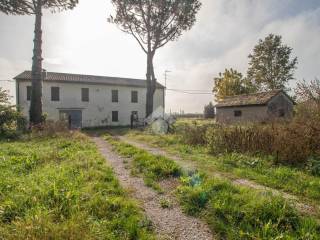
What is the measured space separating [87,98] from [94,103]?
3.24 feet

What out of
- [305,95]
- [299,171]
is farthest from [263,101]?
[299,171]

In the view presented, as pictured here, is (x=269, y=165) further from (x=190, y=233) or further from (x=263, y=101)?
(x=263, y=101)

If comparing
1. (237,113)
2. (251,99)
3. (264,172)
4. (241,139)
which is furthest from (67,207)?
(237,113)

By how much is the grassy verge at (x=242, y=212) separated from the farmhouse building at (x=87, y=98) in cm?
2155

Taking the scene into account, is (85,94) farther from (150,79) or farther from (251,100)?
(251,100)

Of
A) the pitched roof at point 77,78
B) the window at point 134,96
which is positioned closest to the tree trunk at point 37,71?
the pitched roof at point 77,78

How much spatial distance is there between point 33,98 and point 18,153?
973 cm

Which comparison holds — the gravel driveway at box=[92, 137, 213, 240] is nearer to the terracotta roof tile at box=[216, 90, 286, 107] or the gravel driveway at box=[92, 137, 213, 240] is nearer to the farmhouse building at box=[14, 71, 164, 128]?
the farmhouse building at box=[14, 71, 164, 128]

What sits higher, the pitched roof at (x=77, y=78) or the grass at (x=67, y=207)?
the pitched roof at (x=77, y=78)

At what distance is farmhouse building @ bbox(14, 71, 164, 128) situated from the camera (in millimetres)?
25031

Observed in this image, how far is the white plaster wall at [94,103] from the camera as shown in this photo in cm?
2517

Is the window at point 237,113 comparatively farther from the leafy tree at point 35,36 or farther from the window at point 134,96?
the leafy tree at point 35,36

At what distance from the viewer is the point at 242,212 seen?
11.9ft

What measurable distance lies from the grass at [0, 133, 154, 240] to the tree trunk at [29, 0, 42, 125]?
1210cm
